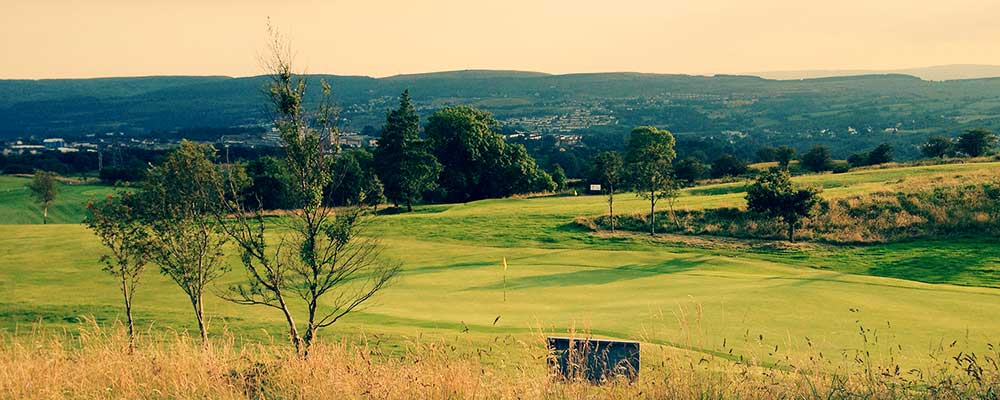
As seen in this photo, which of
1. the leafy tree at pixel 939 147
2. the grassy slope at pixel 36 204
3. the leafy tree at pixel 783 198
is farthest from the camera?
the leafy tree at pixel 939 147

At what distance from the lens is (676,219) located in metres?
35.1

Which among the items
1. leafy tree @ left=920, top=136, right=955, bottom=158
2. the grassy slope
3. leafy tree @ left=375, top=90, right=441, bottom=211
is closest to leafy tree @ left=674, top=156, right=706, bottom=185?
leafy tree @ left=920, top=136, right=955, bottom=158

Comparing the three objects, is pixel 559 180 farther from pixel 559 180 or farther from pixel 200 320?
pixel 200 320

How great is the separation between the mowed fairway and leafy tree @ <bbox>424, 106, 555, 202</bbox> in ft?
92.9

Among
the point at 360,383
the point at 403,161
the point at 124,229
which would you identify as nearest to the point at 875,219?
the point at 124,229

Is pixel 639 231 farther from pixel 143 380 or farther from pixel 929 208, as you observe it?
pixel 143 380

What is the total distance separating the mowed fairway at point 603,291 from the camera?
1311cm

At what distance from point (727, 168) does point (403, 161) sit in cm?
3451

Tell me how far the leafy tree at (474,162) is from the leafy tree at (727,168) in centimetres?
1664

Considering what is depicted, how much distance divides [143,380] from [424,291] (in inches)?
484

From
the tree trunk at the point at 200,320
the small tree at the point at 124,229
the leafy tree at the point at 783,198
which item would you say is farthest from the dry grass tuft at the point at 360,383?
the leafy tree at the point at 783,198

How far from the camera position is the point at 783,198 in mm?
29969

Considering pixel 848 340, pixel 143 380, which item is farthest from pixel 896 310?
pixel 143 380

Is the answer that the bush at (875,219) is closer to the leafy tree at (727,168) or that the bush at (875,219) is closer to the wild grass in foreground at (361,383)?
the wild grass in foreground at (361,383)
